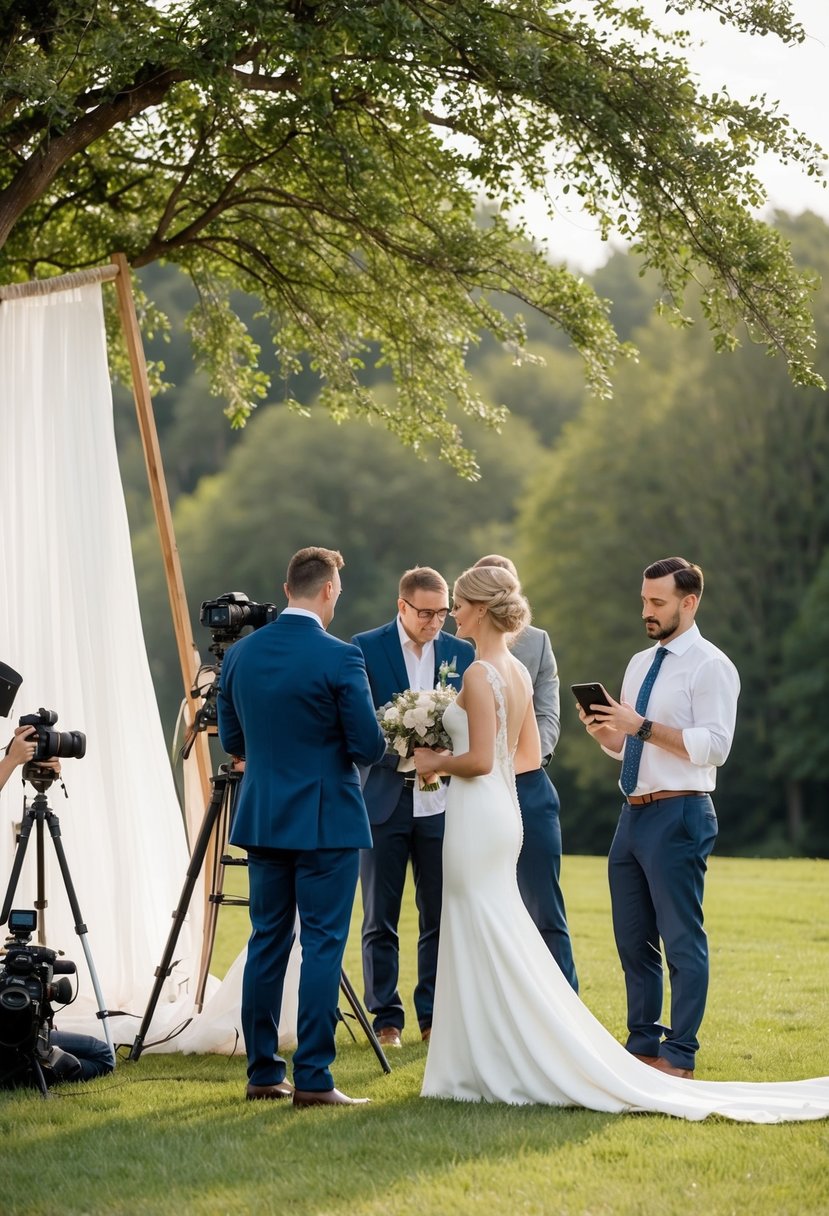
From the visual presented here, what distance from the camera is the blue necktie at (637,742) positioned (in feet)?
20.0

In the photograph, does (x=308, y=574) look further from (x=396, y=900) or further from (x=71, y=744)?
(x=396, y=900)

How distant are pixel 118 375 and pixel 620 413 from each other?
20765 millimetres

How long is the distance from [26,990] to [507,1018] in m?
1.90

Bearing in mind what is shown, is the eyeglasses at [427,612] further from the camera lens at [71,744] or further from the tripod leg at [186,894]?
the camera lens at [71,744]

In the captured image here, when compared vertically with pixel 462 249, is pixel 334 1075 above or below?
below

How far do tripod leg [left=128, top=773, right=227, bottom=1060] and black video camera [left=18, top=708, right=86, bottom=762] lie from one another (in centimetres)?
63

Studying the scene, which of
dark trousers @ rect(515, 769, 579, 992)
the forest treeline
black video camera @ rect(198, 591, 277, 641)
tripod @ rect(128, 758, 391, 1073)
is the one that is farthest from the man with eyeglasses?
the forest treeline

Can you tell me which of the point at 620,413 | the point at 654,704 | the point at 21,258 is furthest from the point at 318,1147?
the point at 620,413

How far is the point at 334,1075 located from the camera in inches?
241

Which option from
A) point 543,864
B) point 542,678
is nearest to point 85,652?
point 542,678

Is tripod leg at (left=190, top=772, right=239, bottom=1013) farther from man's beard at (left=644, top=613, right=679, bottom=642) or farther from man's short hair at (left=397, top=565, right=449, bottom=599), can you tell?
man's beard at (left=644, top=613, right=679, bottom=642)

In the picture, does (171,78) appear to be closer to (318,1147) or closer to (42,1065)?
(42,1065)

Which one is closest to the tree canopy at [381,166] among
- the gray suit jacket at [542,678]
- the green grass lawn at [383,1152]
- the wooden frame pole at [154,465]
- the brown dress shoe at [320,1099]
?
the wooden frame pole at [154,465]

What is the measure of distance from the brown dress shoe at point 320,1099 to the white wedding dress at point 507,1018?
0.30 meters
